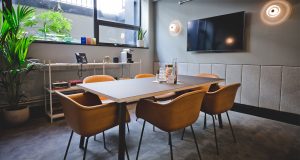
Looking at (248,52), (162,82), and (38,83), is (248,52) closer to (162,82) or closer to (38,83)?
(162,82)

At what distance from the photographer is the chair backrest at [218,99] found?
181 centimetres

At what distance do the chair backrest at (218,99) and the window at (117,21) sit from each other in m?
2.87

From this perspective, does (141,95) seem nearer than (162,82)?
Yes

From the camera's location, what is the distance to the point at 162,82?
1.95 meters

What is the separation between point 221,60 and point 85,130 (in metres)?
2.93

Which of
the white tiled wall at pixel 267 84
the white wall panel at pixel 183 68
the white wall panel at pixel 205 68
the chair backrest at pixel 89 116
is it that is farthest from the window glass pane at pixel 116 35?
the chair backrest at pixel 89 116

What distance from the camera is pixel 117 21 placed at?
4.27 m

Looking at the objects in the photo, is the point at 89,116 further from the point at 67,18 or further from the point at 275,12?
the point at 275,12

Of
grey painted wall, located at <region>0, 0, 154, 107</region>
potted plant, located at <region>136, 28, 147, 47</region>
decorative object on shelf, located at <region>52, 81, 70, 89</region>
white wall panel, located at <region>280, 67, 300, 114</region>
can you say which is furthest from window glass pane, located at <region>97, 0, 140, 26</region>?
white wall panel, located at <region>280, 67, 300, 114</region>

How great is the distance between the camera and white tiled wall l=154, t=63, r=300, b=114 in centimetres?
266

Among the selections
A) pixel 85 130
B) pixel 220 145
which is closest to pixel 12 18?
pixel 85 130

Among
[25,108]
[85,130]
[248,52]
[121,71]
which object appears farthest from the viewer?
[121,71]

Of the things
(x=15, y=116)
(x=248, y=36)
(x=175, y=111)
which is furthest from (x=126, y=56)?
(x=175, y=111)

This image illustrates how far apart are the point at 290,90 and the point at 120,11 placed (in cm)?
379
